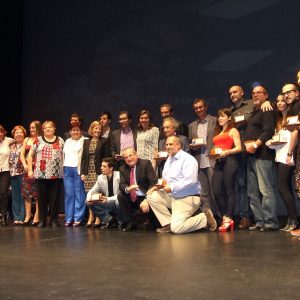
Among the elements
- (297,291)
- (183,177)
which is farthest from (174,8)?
(297,291)

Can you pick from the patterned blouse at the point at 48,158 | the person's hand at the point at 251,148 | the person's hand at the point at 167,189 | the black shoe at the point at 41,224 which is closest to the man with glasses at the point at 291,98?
the person's hand at the point at 251,148

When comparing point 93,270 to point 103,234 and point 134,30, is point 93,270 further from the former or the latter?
point 134,30

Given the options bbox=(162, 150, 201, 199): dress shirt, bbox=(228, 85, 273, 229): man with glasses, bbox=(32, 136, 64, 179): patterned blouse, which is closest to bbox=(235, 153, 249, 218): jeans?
→ bbox=(228, 85, 273, 229): man with glasses

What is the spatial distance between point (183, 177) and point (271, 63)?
7.46 feet

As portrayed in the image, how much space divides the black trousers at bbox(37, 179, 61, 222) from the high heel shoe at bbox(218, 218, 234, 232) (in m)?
1.96

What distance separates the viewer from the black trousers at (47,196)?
5.66 metres

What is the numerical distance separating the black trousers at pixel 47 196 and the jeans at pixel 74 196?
0.13m

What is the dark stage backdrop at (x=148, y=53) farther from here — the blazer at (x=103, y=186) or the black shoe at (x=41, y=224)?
the black shoe at (x=41, y=224)

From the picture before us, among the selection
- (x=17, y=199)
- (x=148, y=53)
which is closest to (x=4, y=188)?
(x=17, y=199)

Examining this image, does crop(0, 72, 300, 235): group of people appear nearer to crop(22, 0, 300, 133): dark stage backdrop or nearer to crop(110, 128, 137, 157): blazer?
crop(110, 128, 137, 157): blazer

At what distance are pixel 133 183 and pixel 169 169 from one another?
0.46 meters

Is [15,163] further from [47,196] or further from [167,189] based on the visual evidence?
[167,189]

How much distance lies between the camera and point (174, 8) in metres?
6.81

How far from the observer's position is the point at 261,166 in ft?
15.6
